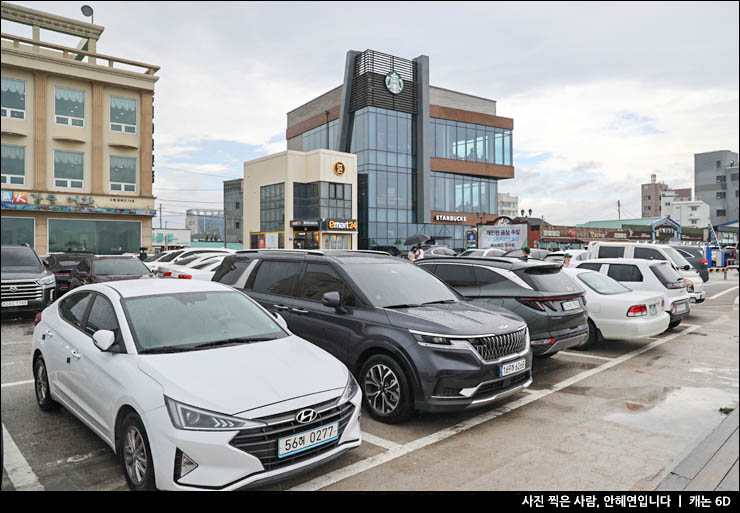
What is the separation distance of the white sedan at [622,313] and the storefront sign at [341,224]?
3624cm

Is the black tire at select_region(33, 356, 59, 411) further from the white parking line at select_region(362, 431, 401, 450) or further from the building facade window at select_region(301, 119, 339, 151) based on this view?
the building facade window at select_region(301, 119, 339, 151)

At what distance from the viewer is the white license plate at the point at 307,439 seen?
10.7 ft

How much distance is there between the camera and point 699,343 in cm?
942

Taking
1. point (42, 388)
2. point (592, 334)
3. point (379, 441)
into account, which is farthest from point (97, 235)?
point (379, 441)

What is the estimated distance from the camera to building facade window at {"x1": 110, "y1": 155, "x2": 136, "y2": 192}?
1126 inches

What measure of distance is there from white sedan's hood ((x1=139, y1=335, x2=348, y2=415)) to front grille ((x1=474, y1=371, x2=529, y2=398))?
5.12ft

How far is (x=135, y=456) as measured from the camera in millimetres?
3355

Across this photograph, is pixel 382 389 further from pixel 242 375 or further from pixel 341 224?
pixel 341 224

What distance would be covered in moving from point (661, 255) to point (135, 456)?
14137mm

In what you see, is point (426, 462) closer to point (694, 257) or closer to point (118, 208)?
point (694, 257)

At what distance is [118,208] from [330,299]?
93.0 ft

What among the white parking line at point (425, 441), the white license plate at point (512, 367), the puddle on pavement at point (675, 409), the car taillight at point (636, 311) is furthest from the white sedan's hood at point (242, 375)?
the car taillight at point (636, 311)

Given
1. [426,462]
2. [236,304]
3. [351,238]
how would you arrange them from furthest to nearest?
[351,238], [236,304], [426,462]
